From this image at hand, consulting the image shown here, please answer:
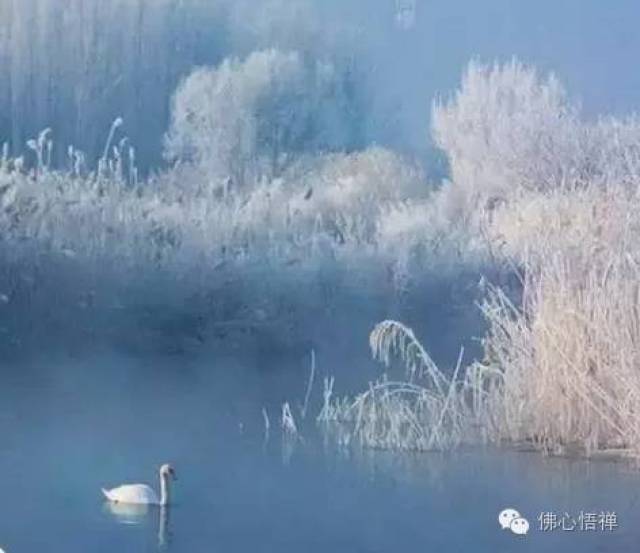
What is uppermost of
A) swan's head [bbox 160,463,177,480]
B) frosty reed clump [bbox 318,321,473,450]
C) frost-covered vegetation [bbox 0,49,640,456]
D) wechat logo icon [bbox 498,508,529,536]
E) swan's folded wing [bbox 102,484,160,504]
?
frost-covered vegetation [bbox 0,49,640,456]

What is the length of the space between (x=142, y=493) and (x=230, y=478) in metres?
0.22

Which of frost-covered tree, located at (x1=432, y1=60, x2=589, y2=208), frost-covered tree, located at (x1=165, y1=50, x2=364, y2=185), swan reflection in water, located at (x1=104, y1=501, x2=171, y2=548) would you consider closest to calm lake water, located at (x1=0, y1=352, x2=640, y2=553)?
swan reflection in water, located at (x1=104, y1=501, x2=171, y2=548)

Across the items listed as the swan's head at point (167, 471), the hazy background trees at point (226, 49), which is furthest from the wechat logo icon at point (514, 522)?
the hazy background trees at point (226, 49)

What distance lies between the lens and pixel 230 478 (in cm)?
357

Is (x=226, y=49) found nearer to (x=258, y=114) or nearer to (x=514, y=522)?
(x=258, y=114)

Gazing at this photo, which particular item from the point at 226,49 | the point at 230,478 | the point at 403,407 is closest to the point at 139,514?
the point at 230,478

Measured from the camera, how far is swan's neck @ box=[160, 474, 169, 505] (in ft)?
11.5

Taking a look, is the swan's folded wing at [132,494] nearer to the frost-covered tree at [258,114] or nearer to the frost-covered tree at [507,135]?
the frost-covered tree at [258,114]

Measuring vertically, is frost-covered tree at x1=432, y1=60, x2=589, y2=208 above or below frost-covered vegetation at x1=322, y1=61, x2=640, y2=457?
above

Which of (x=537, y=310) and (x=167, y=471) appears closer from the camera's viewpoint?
(x=167, y=471)

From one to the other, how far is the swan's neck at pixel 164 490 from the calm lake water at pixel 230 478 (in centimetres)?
2

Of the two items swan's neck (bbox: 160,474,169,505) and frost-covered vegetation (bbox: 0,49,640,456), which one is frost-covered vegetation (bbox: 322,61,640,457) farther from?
swan's neck (bbox: 160,474,169,505)

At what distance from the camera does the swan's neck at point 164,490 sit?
350cm

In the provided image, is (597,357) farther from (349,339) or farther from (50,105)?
(50,105)
